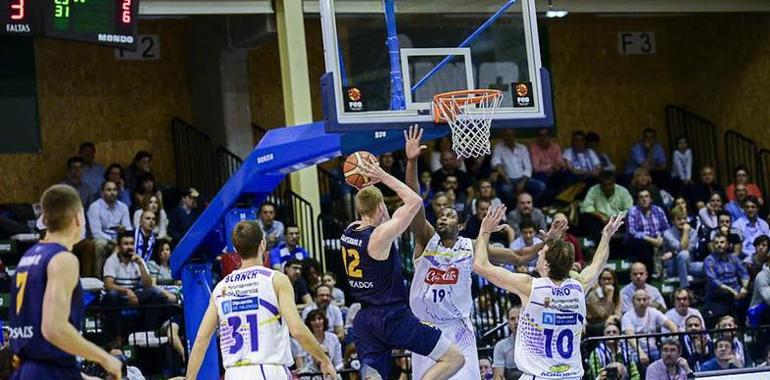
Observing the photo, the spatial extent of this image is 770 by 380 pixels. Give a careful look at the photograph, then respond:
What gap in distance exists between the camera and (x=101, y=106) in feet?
71.2

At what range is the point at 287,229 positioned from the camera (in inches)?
710

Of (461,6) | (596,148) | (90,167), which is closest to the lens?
(461,6)

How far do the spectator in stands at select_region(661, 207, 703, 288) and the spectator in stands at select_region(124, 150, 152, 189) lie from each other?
7596mm

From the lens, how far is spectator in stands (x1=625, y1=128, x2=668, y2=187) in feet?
77.3

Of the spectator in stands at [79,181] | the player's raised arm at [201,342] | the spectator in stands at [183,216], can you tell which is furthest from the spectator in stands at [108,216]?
the player's raised arm at [201,342]

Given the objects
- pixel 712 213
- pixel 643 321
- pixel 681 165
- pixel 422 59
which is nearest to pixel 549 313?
pixel 422 59

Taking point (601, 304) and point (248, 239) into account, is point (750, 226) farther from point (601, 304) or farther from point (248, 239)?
point (248, 239)

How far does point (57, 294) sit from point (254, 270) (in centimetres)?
175

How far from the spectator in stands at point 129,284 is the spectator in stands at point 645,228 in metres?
7.41

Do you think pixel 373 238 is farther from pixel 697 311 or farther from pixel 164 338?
pixel 697 311

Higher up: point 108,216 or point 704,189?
point 108,216

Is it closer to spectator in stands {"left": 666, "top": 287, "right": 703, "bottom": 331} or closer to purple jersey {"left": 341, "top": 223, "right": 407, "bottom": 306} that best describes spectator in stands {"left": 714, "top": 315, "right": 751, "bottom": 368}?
spectator in stands {"left": 666, "top": 287, "right": 703, "bottom": 331}

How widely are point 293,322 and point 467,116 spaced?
3.43 m

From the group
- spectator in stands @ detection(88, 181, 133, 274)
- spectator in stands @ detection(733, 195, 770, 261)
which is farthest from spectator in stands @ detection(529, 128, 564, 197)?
spectator in stands @ detection(88, 181, 133, 274)
